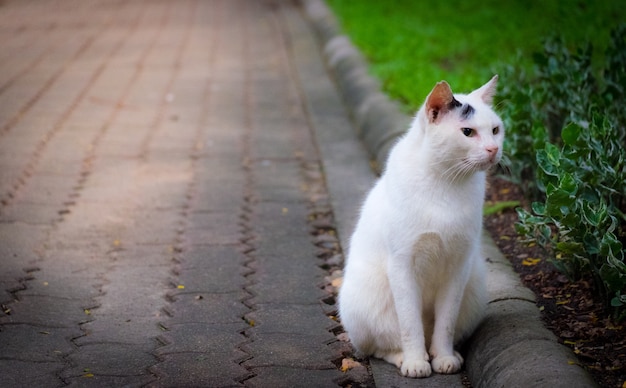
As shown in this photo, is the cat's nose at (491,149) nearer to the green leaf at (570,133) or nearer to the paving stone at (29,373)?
the green leaf at (570,133)

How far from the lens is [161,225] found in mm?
5555

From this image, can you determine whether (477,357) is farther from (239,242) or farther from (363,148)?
(363,148)

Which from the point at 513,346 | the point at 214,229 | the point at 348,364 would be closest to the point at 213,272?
the point at 214,229

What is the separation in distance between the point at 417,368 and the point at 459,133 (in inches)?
37.0

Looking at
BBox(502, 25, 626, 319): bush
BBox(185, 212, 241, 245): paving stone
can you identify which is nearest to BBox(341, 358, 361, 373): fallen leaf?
BBox(502, 25, 626, 319): bush

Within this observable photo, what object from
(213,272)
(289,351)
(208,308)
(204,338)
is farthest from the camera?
(213,272)

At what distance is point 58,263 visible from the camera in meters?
4.91

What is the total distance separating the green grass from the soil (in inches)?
76.7

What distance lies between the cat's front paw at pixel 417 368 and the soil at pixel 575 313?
1.74 ft

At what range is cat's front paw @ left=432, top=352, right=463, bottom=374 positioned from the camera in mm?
3652

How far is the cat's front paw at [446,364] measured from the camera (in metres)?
3.65

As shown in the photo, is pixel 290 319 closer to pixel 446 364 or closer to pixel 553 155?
pixel 446 364

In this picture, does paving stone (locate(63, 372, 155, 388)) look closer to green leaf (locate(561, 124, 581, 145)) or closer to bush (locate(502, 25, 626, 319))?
bush (locate(502, 25, 626, 319))

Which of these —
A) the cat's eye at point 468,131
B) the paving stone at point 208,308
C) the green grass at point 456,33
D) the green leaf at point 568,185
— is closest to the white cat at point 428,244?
the cat's eye at point 468,131
